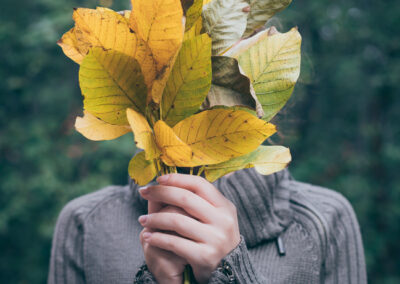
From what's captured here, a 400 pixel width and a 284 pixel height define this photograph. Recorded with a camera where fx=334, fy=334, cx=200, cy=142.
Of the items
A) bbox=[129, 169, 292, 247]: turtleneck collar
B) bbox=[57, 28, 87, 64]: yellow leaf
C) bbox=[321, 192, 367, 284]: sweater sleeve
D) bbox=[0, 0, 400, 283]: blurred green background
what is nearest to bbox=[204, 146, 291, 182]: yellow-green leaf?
bbox=[57, 28, 87, 64]: yellow leaf

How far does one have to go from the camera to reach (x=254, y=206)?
786 mm

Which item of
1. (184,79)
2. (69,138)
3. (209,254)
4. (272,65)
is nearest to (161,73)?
(184,79)

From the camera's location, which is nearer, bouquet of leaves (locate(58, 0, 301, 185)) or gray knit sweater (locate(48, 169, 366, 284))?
bouquet of leaves (locate(58, 0, 301, 185))

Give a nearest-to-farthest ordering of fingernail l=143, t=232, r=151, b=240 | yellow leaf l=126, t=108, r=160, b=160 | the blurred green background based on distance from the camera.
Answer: yellow leaf l=126, t=108, r=160, b=160 → fingernail l=143, t=232, r=151, b=240 → the blurred green background

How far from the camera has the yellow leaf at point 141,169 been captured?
43cm

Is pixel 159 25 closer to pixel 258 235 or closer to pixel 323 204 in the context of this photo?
pixel 258 235

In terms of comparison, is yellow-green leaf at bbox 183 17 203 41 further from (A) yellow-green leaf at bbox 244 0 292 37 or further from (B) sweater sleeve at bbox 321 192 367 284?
(B) sweater sleeve at bbox 321 192 367 284

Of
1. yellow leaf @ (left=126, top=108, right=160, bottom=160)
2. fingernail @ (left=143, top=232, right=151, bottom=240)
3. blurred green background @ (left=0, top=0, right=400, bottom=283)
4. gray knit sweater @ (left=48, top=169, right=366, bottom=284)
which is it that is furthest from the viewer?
blurred green background @ (left=0, top=0, right=400, bottom=283)

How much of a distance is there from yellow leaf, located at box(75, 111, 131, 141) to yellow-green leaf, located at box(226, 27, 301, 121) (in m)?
0.19

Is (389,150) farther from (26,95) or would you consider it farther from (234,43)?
(26,95)

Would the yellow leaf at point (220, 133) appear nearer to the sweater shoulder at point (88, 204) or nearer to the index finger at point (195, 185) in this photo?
the index finger at point (195, 185)

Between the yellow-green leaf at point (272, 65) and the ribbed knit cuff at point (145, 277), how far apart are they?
0.29 meters

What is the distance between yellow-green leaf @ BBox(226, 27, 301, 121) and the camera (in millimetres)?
446

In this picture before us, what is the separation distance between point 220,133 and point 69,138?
1.91m
